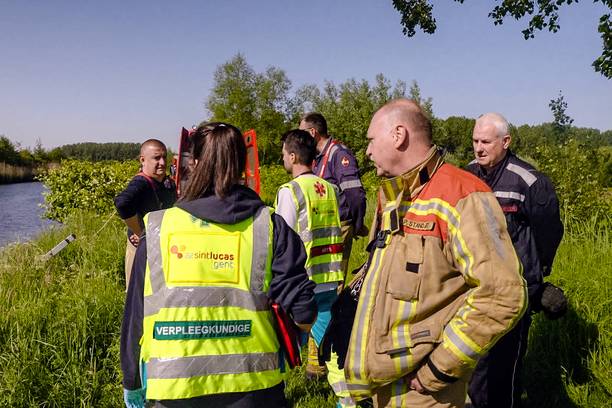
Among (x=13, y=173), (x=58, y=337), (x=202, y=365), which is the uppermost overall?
(x=202, y=365)

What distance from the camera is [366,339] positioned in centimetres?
214

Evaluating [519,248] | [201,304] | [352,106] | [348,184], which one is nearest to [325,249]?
[348,184]

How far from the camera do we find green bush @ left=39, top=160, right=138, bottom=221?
1175 cm

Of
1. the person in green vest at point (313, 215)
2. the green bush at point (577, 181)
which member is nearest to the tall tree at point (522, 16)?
the green bush at point (577, 181)

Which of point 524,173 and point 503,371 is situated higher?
point 524,173

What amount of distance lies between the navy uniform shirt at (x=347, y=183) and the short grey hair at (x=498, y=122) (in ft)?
5.35

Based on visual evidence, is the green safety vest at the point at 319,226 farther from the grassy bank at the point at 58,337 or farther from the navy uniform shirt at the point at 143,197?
the grassy bank at the point at 58,337

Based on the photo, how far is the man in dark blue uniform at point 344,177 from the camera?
206 inches

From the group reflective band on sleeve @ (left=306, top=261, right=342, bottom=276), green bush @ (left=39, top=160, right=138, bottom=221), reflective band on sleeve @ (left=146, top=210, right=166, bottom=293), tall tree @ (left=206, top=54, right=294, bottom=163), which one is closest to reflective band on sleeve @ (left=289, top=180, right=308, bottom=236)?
reflective band on sleeve @ (left=306, top=261, right=342, bottom=276)

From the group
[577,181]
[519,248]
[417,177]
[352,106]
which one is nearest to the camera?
[417,177]

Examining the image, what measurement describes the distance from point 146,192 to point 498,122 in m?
3.41

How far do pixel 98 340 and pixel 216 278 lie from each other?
3020 mm

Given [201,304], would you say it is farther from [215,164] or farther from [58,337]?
[58,337]

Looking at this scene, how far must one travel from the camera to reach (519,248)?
3.56m
